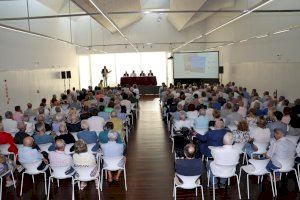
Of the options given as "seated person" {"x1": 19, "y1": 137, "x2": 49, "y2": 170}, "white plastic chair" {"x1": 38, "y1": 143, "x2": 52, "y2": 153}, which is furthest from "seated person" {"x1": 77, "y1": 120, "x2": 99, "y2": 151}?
"seated person" {"x1": 19, "y1": 137, "x2": 49, "y2": 170}

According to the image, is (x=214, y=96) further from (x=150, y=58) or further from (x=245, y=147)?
(x=150, y=58)

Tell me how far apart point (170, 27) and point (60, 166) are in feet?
75.7

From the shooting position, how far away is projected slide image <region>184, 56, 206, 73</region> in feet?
72.2

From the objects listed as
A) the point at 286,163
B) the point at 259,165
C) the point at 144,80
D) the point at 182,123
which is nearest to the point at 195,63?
the point at 144,80

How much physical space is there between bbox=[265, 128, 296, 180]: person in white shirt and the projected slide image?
16.4m

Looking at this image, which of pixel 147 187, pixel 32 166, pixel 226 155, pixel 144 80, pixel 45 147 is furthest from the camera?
pixel 144 80

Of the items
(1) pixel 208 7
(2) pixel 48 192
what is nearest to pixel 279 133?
(2) pixel 48 192

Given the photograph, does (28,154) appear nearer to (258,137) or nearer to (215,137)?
(215,137)

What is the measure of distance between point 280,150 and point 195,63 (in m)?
16.7

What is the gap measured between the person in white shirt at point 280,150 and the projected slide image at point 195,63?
16441 mm

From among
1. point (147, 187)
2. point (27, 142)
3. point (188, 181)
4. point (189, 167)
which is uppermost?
point (27, 142)

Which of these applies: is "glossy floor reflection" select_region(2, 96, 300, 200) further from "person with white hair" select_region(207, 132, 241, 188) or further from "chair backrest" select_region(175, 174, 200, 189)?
"person with white hair" select_region(207, 132, 241, 188)

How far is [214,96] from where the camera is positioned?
12.6 metres

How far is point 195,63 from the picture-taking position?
72.6ft
